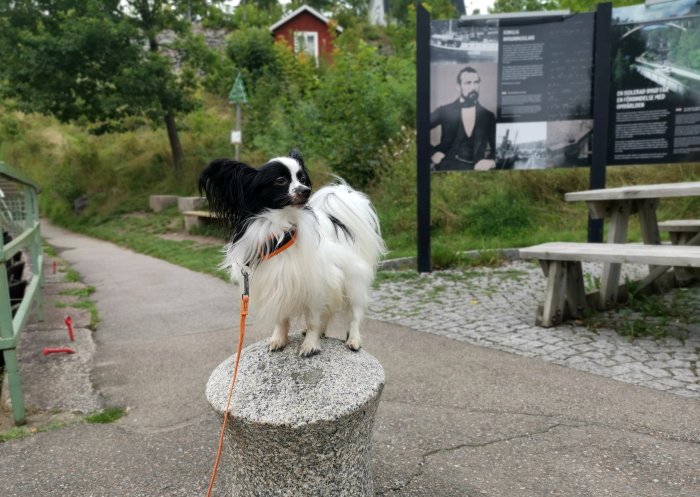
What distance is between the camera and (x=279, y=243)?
7.25ft

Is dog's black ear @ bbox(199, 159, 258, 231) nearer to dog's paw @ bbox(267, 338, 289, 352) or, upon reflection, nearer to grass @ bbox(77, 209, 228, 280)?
dog's paw @ bbox(267, 338, 289, 352)

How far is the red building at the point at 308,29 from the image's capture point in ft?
94.4

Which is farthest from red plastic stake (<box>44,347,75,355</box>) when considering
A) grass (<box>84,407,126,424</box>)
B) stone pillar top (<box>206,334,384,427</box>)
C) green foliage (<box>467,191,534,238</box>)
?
green foliage (<box>467,191,534,238</box>)

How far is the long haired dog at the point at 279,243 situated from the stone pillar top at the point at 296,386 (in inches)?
4.6

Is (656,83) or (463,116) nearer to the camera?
(656,83)

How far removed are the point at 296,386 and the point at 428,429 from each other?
1279mm

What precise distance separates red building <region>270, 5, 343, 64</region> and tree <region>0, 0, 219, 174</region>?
1396 centimetres

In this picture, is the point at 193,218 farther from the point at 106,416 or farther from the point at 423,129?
the point at 106,416

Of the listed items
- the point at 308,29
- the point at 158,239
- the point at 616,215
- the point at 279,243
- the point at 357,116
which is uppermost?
the point at 308,29

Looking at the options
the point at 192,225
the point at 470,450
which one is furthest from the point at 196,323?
the point at 192,225

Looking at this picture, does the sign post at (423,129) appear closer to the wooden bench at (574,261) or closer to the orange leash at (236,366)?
the wooden bench at (574,261)

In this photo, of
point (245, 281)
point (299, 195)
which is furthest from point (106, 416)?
point (299, 195)

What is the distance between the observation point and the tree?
13875mm

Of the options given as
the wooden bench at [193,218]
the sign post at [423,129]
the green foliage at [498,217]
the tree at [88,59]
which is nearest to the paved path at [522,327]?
the sign post at [423,129]
